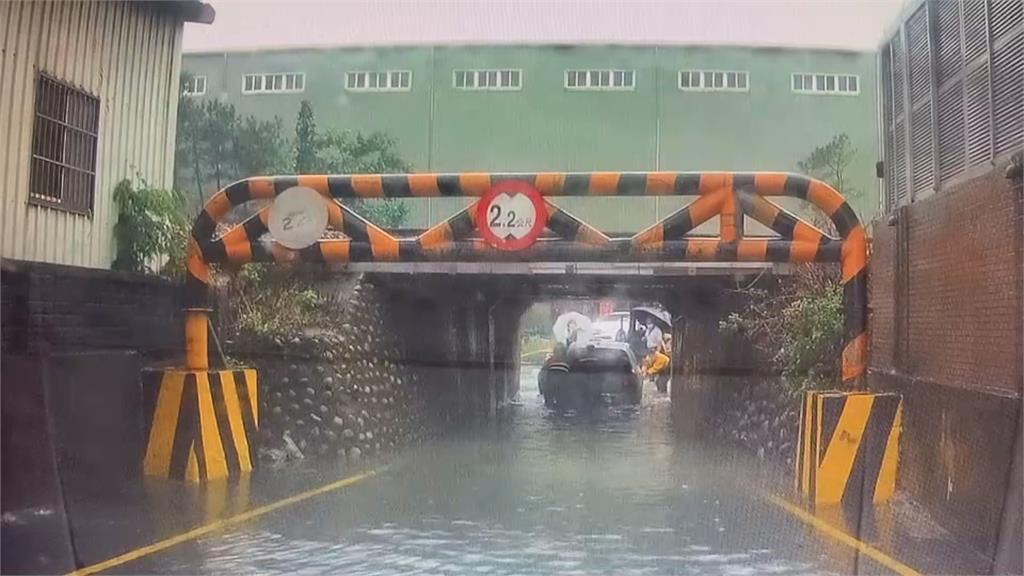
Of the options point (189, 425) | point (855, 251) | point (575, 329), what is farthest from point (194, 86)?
point (575, 329)

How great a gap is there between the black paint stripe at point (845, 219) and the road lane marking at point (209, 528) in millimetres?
4587

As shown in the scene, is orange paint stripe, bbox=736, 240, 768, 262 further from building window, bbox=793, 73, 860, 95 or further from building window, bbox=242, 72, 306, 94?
building window, bbox=242, 72, 306, 94

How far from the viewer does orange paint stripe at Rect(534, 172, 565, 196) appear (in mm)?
7969

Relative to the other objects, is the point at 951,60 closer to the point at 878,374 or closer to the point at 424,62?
the point at 878,374

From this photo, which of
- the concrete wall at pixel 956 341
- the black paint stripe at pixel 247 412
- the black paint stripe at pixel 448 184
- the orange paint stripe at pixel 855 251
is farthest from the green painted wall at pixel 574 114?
the black paint stripe at pixel 247 412

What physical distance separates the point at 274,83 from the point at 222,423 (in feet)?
9.04

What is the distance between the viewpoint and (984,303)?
6555 millimetres

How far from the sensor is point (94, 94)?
778 centimetres

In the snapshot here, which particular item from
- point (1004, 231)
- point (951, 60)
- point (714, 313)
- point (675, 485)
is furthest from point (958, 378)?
point (714, 313)

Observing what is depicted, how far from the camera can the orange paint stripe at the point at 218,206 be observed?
8133mm

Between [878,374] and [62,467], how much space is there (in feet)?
20.4

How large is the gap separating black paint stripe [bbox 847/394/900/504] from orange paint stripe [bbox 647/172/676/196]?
7.16 ft

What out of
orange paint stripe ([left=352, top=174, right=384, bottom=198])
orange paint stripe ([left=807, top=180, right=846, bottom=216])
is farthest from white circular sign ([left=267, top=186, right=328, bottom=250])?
orange paint stripe ([left=807, top=180, right=846, bottom=216])

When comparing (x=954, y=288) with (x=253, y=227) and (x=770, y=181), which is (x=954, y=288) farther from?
(x=253, y=227)
